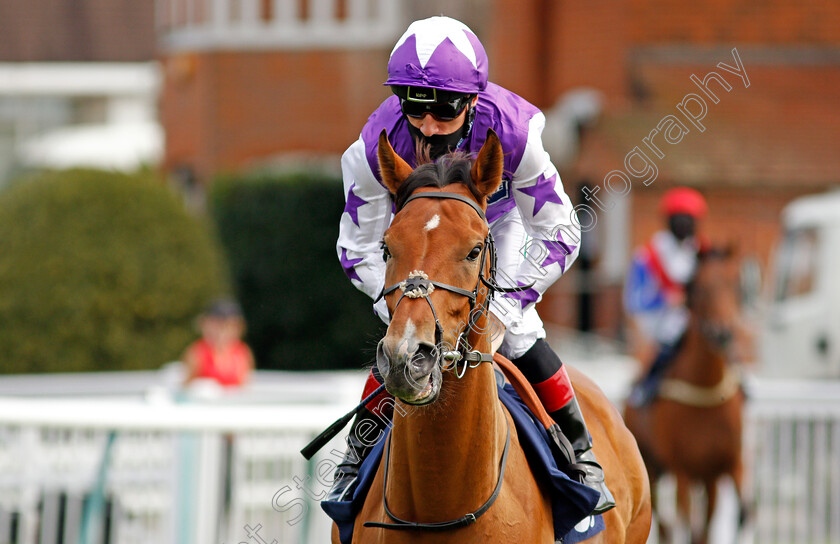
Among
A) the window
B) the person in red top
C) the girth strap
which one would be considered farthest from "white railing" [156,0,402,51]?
the girth strap

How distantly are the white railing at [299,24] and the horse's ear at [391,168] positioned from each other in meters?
12.9

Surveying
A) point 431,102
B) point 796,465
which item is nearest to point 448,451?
point 431,102

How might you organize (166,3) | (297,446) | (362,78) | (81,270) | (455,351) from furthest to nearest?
(166,3)
(362,78)
(81,270)
(297,446)
(455,351)

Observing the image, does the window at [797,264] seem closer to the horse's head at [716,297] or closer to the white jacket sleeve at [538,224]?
the horse's head at [716,297]

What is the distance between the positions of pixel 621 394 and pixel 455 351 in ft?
18.2

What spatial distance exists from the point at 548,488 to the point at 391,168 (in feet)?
3.69

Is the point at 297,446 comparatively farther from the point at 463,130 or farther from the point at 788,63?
the point at 788,63

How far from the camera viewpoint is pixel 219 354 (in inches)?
357

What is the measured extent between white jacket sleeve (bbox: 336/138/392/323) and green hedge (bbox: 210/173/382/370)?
10.7m

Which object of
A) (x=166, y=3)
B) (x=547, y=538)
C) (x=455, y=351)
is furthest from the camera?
(x=166, y=3)

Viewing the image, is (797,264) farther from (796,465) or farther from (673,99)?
(796,465)

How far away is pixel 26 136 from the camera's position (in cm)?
3372

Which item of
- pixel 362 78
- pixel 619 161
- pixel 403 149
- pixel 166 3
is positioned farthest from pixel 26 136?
pixel 403 149

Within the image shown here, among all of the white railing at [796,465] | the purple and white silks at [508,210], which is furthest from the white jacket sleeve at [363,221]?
the white railing at [796,465]
